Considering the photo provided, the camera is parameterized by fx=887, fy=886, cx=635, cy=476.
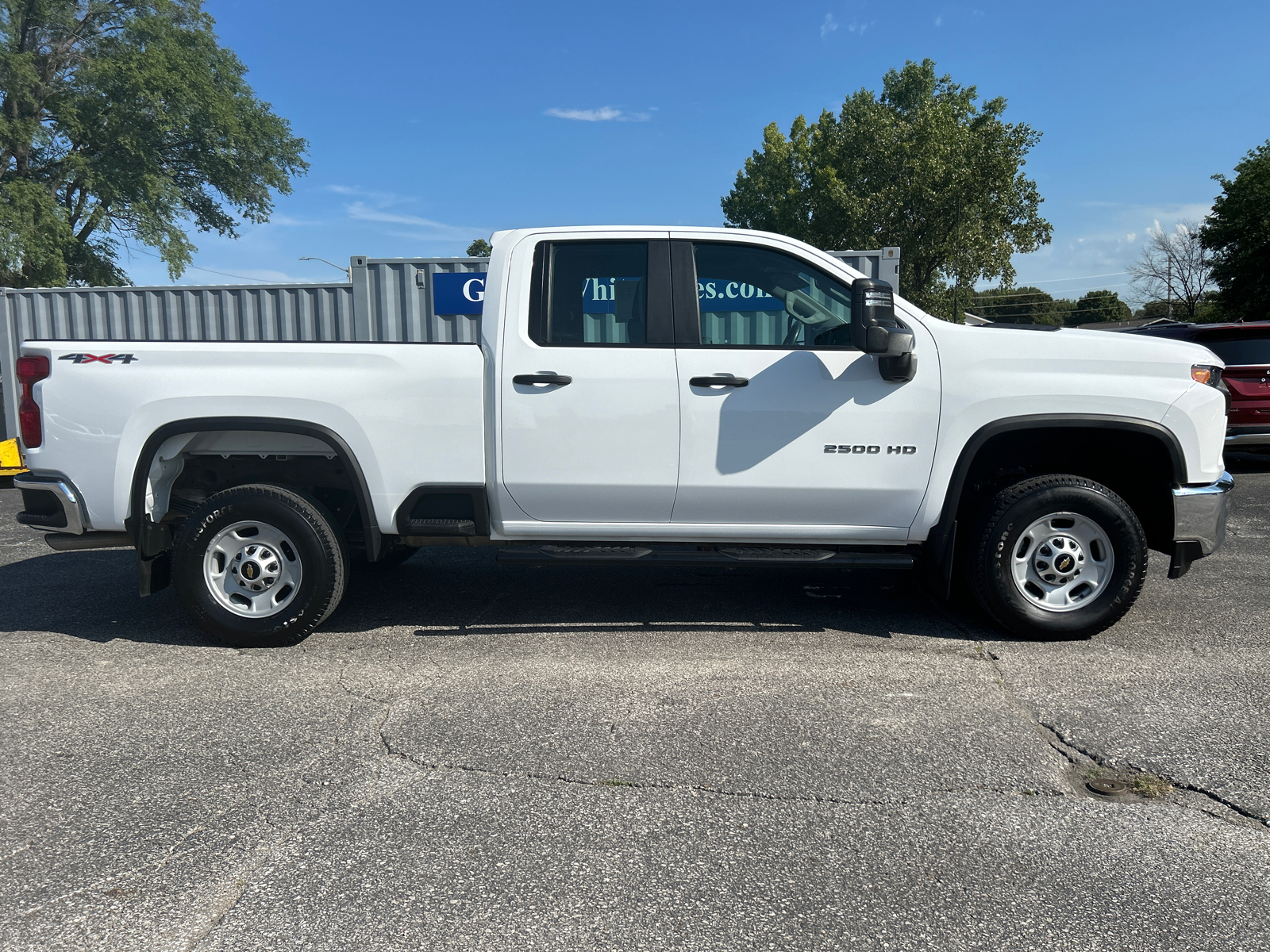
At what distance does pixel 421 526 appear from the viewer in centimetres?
455

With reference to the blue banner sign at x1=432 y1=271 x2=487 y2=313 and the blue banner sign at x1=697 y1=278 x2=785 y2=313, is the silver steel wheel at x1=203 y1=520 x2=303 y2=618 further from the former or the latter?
the blue banner sign at x1=432 y1=271 x2=487 y2=313

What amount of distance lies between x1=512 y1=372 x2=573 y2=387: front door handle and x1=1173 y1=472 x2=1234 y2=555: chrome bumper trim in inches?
122

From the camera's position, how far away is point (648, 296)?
452cm

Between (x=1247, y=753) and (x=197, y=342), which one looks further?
(x=197, y=342)

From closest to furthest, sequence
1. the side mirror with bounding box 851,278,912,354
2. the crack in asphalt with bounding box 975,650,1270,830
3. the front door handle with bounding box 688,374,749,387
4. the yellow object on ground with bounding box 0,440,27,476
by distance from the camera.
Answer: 1. the crack in asphalt with bounding box 975,650,1270,830
2. the side mirror with bounding box 851,278,912,354
3. the front door handle with bounding box 688,374,749,387
4. the yellow object on ground with bounding box 0,440,27,476

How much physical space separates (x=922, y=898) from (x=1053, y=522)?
2.74 meters

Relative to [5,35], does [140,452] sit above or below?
below

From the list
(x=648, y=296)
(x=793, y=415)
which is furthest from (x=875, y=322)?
(x=648, y=296)

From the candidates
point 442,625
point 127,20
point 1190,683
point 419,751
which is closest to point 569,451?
point 442,625

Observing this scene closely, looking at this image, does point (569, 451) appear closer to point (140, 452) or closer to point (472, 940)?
point (140, 452)

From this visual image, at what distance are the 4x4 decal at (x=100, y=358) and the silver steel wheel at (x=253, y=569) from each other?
0.98m

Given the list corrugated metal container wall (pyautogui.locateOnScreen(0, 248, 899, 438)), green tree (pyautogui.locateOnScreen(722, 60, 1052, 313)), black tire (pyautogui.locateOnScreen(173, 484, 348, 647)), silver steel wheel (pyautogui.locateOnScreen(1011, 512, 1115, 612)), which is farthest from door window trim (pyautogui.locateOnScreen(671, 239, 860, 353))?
green tree (pyautogui.locateOnScreen(722, 60, 1052, 313))

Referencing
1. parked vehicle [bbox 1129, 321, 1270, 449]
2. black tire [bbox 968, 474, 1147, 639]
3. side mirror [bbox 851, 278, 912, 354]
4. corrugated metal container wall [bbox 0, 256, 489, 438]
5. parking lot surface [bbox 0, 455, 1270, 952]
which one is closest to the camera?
parking lot surface [bbox 0, 455, 1270, 952]

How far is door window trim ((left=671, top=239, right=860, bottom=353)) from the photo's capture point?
4.42 meters
